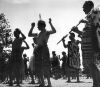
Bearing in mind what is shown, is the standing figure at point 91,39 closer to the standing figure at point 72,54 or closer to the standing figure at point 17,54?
the standing figure at point 17,54

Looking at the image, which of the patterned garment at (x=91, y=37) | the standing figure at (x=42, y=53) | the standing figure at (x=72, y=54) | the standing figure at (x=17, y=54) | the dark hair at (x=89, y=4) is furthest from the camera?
the standing figure at (x=72, y=54)

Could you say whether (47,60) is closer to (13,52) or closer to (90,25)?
(13,52)

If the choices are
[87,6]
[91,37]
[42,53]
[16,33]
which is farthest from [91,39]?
[16,33]

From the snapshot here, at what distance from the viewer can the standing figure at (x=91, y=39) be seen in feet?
20.3

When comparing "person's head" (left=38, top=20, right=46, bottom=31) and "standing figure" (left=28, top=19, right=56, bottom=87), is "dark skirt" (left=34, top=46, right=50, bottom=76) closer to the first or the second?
"standing figure" (left=28, top=19, right=56, bottom=87)

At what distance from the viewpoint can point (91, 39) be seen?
20.8 feet

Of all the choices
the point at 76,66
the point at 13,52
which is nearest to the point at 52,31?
the point at 13,52

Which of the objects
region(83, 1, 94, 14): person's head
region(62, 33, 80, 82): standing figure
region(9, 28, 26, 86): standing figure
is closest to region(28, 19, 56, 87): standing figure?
region(9, 28, 26, 86): standing figure

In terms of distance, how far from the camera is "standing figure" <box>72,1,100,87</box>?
620cm

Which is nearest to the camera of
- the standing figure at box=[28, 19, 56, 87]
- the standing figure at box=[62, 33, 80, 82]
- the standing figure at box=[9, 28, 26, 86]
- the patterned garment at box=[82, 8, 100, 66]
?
the patterned garment at box=[82, 8, 100, 66]

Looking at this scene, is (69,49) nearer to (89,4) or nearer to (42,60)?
(42,60)

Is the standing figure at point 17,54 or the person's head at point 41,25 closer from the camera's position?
the person's head at point 41,25

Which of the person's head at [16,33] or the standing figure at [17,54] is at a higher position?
the person's head at [16,33]

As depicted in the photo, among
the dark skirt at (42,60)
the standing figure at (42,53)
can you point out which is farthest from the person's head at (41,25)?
the dark skirt at (42,60)
